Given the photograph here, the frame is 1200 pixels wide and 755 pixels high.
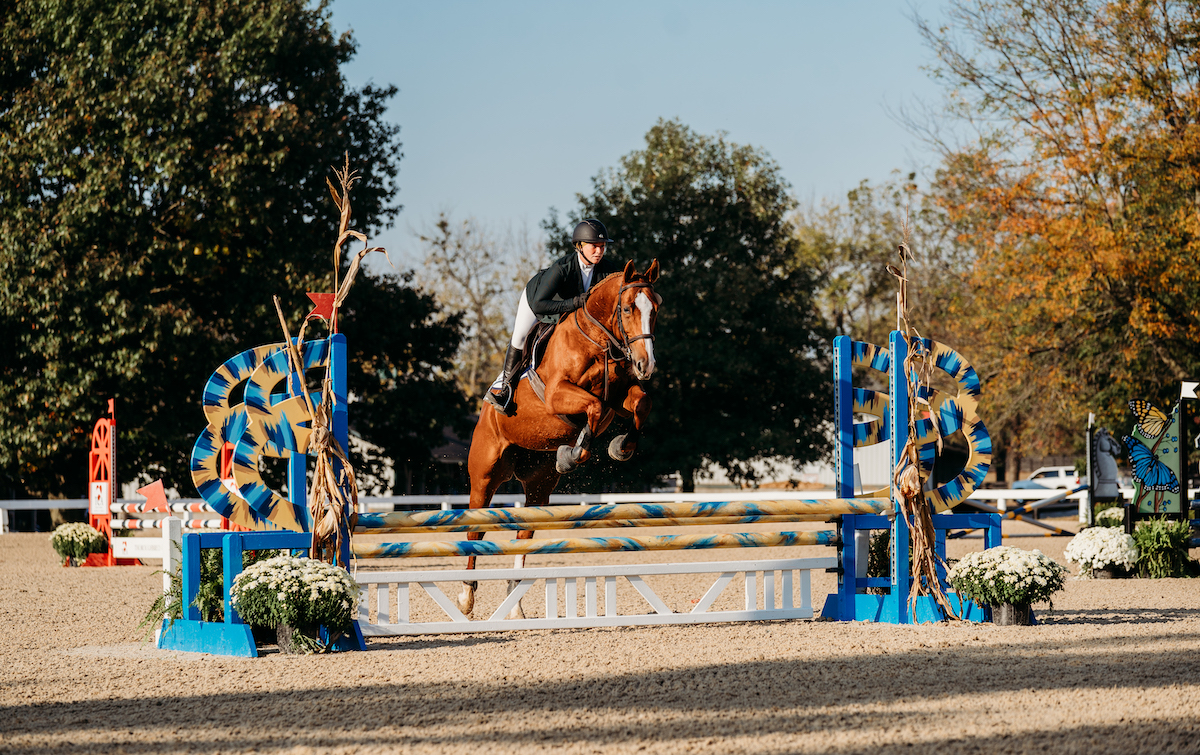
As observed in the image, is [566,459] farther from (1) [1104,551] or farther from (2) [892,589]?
(1) [1104,551]

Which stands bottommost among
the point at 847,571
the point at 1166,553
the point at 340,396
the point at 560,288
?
the point at 1166,553

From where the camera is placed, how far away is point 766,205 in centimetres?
2614

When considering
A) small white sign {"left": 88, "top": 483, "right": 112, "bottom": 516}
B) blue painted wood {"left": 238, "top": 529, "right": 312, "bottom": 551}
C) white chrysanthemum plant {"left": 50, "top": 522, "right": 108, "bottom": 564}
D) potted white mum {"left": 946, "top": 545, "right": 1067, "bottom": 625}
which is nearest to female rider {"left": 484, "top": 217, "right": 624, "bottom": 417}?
blue painted wood {"left": 238, "top": 529, "right": 312, "bottom": 551}

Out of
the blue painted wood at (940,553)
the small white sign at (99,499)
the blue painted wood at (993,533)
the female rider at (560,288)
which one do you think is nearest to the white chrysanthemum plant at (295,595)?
the female rider at (560,288)

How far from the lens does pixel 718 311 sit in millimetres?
23641

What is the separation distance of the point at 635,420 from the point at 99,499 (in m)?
8.71

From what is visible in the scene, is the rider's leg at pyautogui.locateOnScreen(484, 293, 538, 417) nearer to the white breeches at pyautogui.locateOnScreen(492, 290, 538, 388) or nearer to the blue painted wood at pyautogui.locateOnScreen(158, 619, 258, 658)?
the white breeches at pyautogui.locateOnScreen(492, 290, 538, 388)

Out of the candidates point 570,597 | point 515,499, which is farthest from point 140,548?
point 515,499

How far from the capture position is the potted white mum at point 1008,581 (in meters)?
6.07

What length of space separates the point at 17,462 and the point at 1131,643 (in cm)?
1633

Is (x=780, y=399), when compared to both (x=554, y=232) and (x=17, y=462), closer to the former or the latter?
(x=554, y=232)

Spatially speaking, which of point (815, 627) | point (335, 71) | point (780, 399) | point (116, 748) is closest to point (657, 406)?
point (780, 399)

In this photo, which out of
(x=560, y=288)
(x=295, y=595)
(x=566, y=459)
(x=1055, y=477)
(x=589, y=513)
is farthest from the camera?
(x=1055, y=477)

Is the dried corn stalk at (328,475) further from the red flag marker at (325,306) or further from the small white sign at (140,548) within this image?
the small white sign at (140,548)
